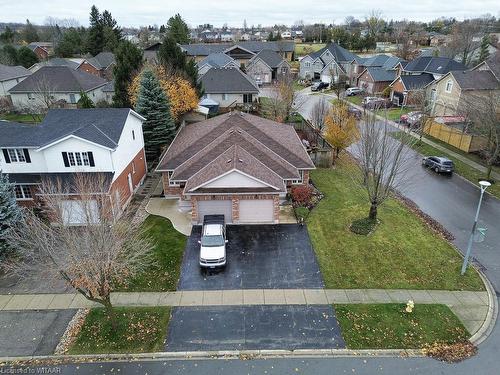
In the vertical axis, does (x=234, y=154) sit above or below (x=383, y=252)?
above

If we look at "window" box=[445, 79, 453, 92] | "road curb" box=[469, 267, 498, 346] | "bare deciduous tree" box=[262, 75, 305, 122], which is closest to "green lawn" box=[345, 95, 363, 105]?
"window" box=[445, 79, 453, 92]

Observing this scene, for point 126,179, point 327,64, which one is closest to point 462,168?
point 126,179

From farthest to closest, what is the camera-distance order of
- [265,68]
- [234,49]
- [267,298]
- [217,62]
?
[234,49] < [265,68] < [217,62] < [267,298]

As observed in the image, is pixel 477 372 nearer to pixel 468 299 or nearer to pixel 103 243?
pixel 468 299

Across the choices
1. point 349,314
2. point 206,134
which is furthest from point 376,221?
point 206,134

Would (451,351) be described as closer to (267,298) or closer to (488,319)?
(488,319)
